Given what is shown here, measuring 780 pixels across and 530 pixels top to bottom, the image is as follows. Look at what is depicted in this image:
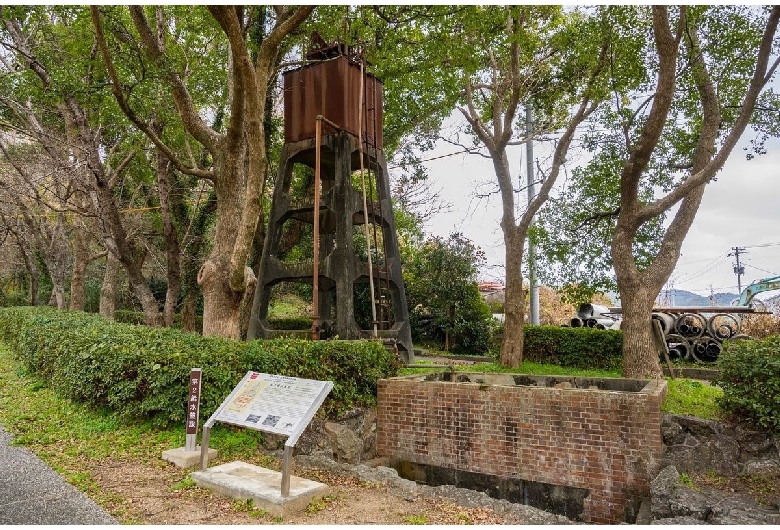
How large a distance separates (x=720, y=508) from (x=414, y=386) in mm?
4314

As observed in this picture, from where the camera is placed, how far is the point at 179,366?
22.8 ft

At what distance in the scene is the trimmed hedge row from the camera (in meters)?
6.95

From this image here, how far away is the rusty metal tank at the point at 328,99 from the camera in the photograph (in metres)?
13.1

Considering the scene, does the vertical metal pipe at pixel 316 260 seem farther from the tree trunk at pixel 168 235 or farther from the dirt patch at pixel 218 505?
the tree trunk at pixel 168 235

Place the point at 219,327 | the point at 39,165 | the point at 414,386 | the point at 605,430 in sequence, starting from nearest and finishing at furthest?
the point at 605,430, the point at 414,386, the point at 219,327, the point at 39,165

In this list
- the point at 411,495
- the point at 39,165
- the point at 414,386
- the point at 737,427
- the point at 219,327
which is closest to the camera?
the point at 411,495

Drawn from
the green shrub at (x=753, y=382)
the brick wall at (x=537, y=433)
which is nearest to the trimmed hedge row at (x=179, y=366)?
the brick wall at (x=537, y=433)

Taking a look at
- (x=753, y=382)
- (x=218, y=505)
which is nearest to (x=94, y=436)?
(x=218, y=505)

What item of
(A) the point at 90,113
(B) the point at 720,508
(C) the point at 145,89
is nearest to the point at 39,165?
(A) the point at 90,113

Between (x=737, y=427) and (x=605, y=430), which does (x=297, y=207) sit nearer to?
(x=605, y=430)

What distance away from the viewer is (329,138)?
13.3 metres

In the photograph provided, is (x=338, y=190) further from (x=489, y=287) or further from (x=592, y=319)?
(x=489, y=287)

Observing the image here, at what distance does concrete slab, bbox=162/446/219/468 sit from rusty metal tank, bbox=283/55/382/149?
8.99 meters

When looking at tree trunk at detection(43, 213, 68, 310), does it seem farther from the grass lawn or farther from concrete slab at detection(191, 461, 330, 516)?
concrete slab at detection(191, 461, 330, 516)
